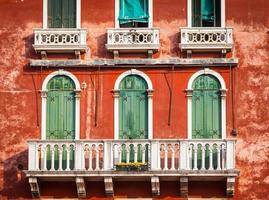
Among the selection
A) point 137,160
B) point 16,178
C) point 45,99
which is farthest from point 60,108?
point 137,160

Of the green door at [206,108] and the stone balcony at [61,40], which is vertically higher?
the stone balcony at [61,40]

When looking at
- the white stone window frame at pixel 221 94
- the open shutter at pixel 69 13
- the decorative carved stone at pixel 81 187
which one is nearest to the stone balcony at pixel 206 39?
the white stone window frame at pixel 221 94

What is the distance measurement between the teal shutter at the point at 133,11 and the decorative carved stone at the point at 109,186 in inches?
193

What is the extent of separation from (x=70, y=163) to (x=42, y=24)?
438cm

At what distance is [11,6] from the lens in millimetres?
46094

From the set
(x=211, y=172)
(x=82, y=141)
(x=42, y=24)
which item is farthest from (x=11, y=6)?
(x=211, y=172)

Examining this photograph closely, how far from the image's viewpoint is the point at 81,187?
44.5 metres

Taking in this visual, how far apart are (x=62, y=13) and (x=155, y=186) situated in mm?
6049

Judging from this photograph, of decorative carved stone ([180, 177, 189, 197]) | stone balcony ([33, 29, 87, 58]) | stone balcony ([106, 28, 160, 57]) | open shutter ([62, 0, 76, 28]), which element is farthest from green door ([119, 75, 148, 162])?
open shutter ([62, 0, 76, 28])

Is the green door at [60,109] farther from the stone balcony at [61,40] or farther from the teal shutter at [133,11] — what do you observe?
the teal shutter at [133,11]

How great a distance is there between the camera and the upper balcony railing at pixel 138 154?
44.1 m

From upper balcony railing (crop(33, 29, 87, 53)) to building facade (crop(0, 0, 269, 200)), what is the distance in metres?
0.03

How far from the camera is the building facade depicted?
4494 centimetres

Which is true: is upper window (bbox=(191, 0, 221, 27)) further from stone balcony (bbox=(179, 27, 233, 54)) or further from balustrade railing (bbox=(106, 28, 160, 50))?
balustrade railing (bbox=(106, 28, 160, 50))
